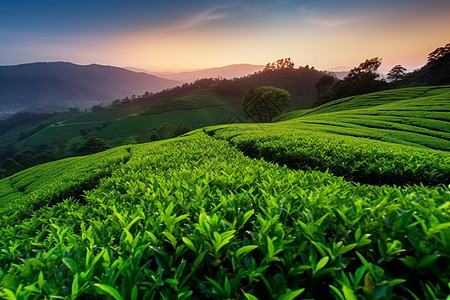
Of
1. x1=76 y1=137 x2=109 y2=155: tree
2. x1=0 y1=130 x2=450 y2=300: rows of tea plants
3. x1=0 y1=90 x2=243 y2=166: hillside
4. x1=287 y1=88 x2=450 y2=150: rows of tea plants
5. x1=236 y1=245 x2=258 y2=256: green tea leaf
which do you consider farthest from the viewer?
x1=0 y1=90 x2=243 y2=166: hillside

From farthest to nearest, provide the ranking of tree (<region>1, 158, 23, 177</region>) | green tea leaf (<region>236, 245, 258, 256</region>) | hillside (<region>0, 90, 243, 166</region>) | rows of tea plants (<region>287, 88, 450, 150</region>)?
hillside (<region>0, 90, 243, 166</region>) → tree (<region>1, 158, 23, 177</region>) → rows of tea plants (<region>287, 88, 450, 150</region>) → green tea leaf (<region>236, 245, 258, 256</region>)

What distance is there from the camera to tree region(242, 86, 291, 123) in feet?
154

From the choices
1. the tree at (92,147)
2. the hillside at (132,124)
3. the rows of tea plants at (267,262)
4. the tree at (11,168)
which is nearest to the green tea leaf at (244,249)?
the rows of tea plants at (267,262)

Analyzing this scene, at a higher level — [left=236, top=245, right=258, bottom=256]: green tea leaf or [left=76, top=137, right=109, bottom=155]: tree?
[left=236, top=245, right=258, bottom=256]: green tea leaf

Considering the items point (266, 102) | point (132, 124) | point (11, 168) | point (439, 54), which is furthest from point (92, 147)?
point (439, 54)

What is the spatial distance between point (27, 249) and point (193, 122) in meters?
88.5

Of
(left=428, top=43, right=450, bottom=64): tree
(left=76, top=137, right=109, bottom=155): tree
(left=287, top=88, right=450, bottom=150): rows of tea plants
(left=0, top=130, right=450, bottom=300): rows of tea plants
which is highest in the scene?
(left=428, top=43, right=450, bottom=64): tree

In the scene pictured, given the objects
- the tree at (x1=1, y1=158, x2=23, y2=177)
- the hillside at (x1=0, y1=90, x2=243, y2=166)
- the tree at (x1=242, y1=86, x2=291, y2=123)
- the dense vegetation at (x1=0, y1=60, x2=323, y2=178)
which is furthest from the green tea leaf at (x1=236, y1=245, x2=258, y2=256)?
the tree at (x1=1, y1=158, x2=23, y2=177)

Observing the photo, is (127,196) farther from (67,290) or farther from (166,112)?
(166,112)

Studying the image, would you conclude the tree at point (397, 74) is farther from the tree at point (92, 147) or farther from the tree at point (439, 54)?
the tree at point (92, 147)

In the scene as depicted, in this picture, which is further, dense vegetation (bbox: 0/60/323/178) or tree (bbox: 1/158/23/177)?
dense vegetation (bbox: 0/60/323/178)

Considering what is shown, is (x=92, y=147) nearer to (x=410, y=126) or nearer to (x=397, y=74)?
(x=410, y=126)

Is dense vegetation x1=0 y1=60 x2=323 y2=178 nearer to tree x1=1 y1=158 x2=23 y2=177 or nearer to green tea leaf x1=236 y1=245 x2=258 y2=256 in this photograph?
tree x1=1 y1=158 x2=23 y2=177

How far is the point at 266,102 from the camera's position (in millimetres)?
47250
